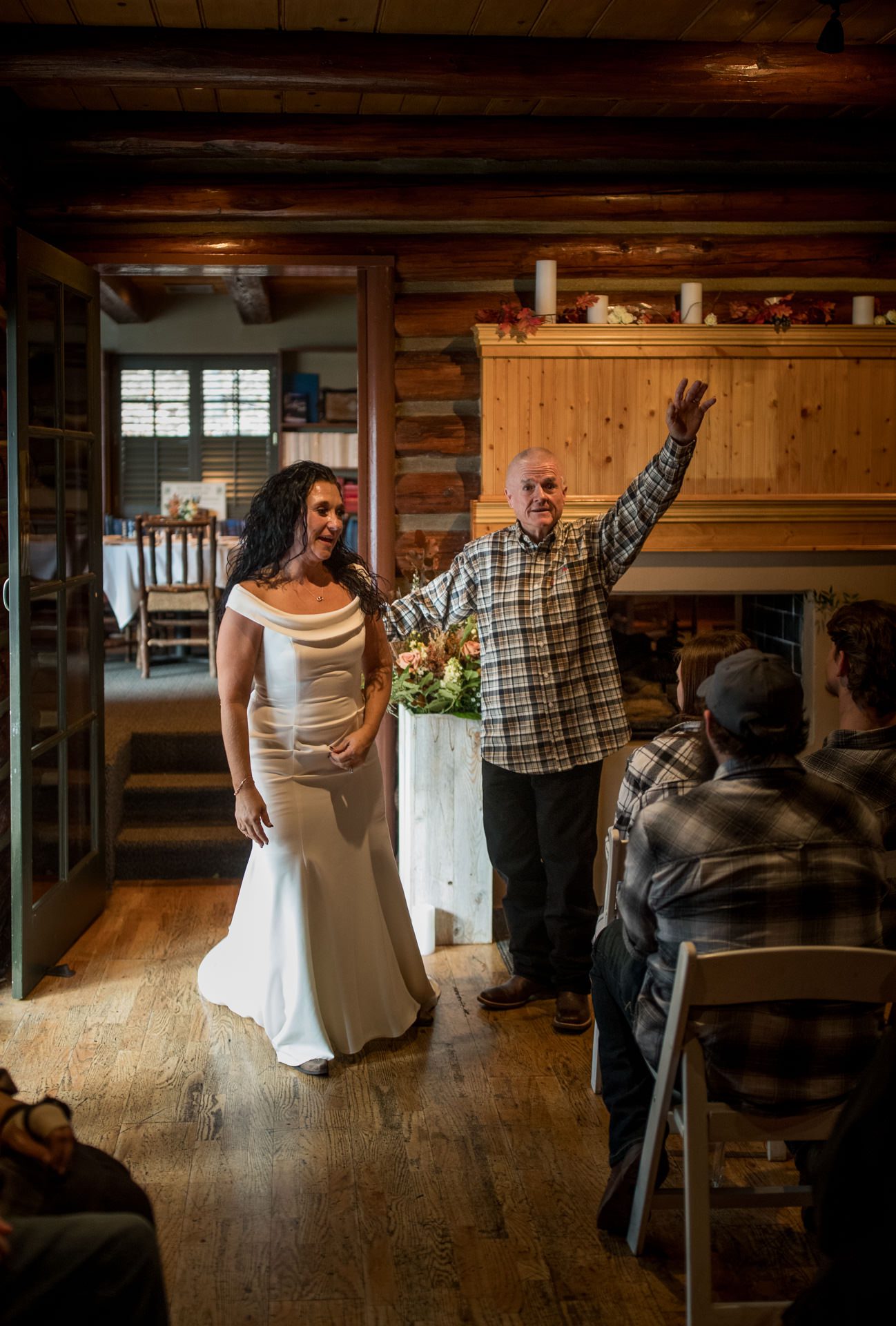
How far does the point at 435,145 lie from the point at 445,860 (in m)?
2.57

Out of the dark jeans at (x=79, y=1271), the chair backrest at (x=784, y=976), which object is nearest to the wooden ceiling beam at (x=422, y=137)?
the chair backrest at (x=784, y=976)

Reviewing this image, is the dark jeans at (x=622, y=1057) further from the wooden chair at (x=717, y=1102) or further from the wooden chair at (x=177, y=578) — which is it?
the wooden chair at (x=177, y=578)

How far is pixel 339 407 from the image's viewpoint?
10.9 metres

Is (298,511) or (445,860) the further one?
(445,860)

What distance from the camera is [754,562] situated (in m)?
4.66

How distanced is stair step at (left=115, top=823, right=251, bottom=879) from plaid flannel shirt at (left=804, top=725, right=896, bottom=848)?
A: 3.09 metres

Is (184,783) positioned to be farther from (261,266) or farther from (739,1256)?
(739,1256)

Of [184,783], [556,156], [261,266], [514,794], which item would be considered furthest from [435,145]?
[184,783]

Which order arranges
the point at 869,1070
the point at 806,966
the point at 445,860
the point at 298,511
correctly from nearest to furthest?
the point at 869,1070 → the point at 806,966 → the point at 298,511 → the point at 445,860

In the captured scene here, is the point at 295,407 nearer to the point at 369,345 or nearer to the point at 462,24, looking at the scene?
the point at 369,345

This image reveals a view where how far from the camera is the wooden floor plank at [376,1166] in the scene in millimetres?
2354

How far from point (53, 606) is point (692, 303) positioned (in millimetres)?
2596

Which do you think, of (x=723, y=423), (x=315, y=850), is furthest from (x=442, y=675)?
(x=723, y=423)

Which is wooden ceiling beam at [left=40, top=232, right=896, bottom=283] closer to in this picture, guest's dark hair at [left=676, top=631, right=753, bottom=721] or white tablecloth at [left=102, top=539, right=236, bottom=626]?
guest's dark hair at [left=676, top=631, right=753, bottom=721]
